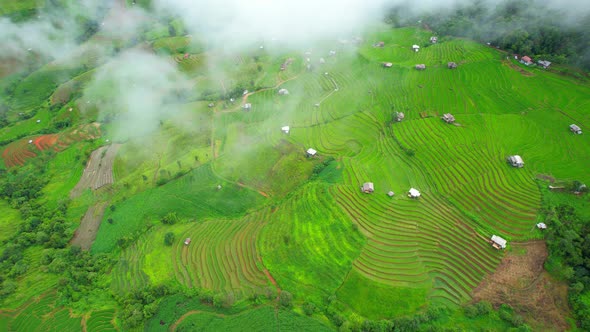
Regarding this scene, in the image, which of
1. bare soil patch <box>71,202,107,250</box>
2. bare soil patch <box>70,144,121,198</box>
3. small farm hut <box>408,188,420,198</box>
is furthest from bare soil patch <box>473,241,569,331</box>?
bare soil patch <box>70,144,121,198</box>

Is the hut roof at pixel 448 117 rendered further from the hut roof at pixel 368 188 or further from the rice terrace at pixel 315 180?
the hut roof at pixel 368 188

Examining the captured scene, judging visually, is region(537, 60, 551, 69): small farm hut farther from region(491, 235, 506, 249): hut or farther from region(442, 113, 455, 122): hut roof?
region(491, 235, 506, 249): hut

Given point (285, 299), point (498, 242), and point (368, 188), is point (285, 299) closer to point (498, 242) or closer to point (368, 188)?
point (368, 188)

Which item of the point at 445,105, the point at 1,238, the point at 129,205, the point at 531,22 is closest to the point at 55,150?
the point at 1,238

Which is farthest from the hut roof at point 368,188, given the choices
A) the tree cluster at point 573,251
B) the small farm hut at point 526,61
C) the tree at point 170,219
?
the small farm hut at point 526,61

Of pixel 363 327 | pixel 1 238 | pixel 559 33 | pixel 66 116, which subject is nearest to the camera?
pixel 363 327

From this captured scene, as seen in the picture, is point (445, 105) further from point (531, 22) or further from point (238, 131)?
point (238, 131)

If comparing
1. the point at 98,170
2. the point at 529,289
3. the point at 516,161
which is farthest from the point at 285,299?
the point at 98,170
